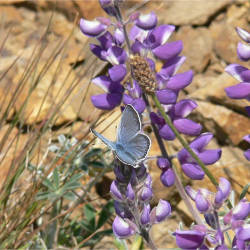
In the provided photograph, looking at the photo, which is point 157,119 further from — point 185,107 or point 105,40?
point 105,40

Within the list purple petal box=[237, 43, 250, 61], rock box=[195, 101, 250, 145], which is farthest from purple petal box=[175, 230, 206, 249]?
rock box=[195, 101, 250, 145]

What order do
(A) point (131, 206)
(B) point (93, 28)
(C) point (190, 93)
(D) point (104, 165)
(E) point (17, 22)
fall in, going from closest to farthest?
(A) point (131, 206), (B) point (93, 28), (D) point (104, 165), (C) point (190, 93), (E) point (17, 22)

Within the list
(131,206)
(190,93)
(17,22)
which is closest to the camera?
(131,206)

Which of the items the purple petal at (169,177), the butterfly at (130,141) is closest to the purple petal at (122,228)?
the butterfly at (130,141)

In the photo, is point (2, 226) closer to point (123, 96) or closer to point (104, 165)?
point (104, 165)

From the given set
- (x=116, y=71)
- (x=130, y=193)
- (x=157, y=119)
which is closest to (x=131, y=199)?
(x=130, y=193)

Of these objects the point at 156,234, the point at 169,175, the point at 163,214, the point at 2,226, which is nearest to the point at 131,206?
the point at 163,214
